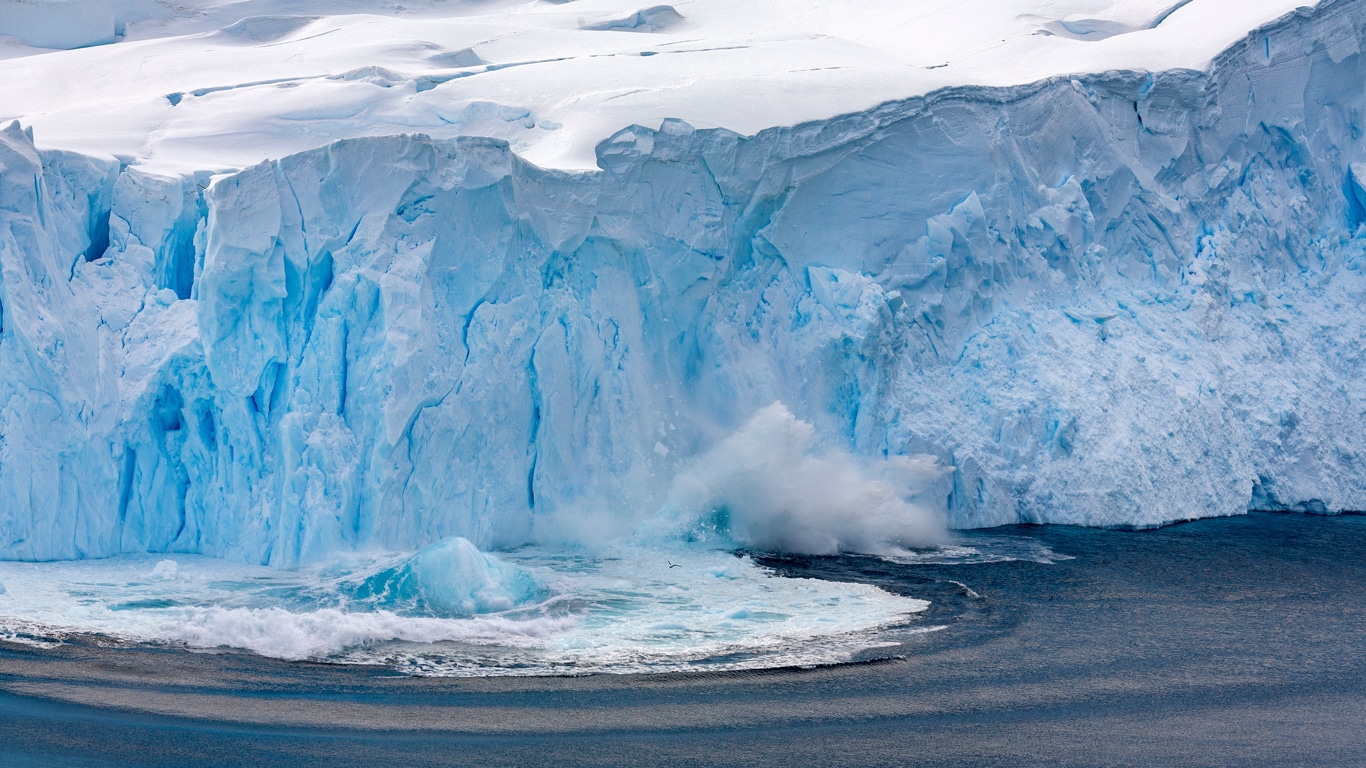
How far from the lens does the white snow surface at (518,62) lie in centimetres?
1371

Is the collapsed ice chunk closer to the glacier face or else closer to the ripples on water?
the ripples on water

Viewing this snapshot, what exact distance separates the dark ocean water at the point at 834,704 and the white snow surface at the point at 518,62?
6.00 metres

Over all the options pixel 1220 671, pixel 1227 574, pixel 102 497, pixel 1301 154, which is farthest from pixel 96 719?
pixel 1301 154

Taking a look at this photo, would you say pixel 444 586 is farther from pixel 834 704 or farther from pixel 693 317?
pixel 693 317

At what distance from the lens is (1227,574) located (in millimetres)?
11523

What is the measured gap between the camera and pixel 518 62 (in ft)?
54.9

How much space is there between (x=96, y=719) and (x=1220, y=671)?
23.4 ft

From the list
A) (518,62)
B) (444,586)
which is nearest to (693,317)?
(444,586)

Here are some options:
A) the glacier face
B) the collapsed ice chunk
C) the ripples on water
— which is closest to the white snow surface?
the glacier face

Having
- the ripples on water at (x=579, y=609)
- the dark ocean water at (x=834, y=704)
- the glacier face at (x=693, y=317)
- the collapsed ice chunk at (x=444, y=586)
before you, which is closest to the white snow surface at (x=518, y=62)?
the glacier face at (x=693, y=317)

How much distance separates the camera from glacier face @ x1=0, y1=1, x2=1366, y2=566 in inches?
444

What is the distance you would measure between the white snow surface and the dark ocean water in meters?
6.00

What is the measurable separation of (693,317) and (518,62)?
5438mm

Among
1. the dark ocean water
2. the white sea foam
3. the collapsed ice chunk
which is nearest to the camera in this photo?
the dark ocean water
